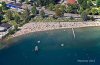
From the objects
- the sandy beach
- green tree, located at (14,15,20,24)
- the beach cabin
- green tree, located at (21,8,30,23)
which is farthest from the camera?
green tree, located at (21,8,30,23)

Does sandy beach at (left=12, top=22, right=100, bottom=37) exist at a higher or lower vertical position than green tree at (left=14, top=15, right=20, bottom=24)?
lower

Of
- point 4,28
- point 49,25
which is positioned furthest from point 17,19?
point 49,25

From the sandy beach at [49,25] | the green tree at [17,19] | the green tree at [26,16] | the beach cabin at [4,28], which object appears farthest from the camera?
the green tree at [26,16]

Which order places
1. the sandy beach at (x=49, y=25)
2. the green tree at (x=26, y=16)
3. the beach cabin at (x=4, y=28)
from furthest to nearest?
the green tree at (x=26, y=16) < the sandy beach at (x=49, y=25) < the beach cabin at (x=4, y=28)

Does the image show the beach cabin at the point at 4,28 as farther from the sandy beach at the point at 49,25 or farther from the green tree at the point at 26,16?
the green tree at the point at 26,16

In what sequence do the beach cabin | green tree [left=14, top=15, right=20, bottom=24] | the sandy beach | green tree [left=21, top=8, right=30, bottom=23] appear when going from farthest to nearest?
green tree [left=21, top=8, right=30, bottom=23] < green tree [left=14, top=15, right=20, bottom=24] < the sandy beach < the beach cabin

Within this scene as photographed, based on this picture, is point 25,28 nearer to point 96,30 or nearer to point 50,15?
point 50,15

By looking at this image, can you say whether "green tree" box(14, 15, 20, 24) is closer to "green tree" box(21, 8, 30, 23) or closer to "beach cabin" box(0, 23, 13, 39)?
"green tree" box(21, 8, 30, 23)

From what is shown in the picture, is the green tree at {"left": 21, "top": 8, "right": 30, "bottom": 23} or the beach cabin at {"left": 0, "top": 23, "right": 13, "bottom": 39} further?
the green tree at {"left": 21, "top": 8, "right": 30, "bottom": 23}

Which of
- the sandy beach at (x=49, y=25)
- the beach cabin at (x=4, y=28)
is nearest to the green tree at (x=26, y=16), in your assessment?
the sandy beach at (x=49, y=25)

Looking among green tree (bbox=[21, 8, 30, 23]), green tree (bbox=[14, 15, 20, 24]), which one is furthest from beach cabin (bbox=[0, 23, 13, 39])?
green tree (bbox=[21, 8, 30, 23])

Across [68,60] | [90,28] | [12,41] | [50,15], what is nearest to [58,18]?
[50,15]
